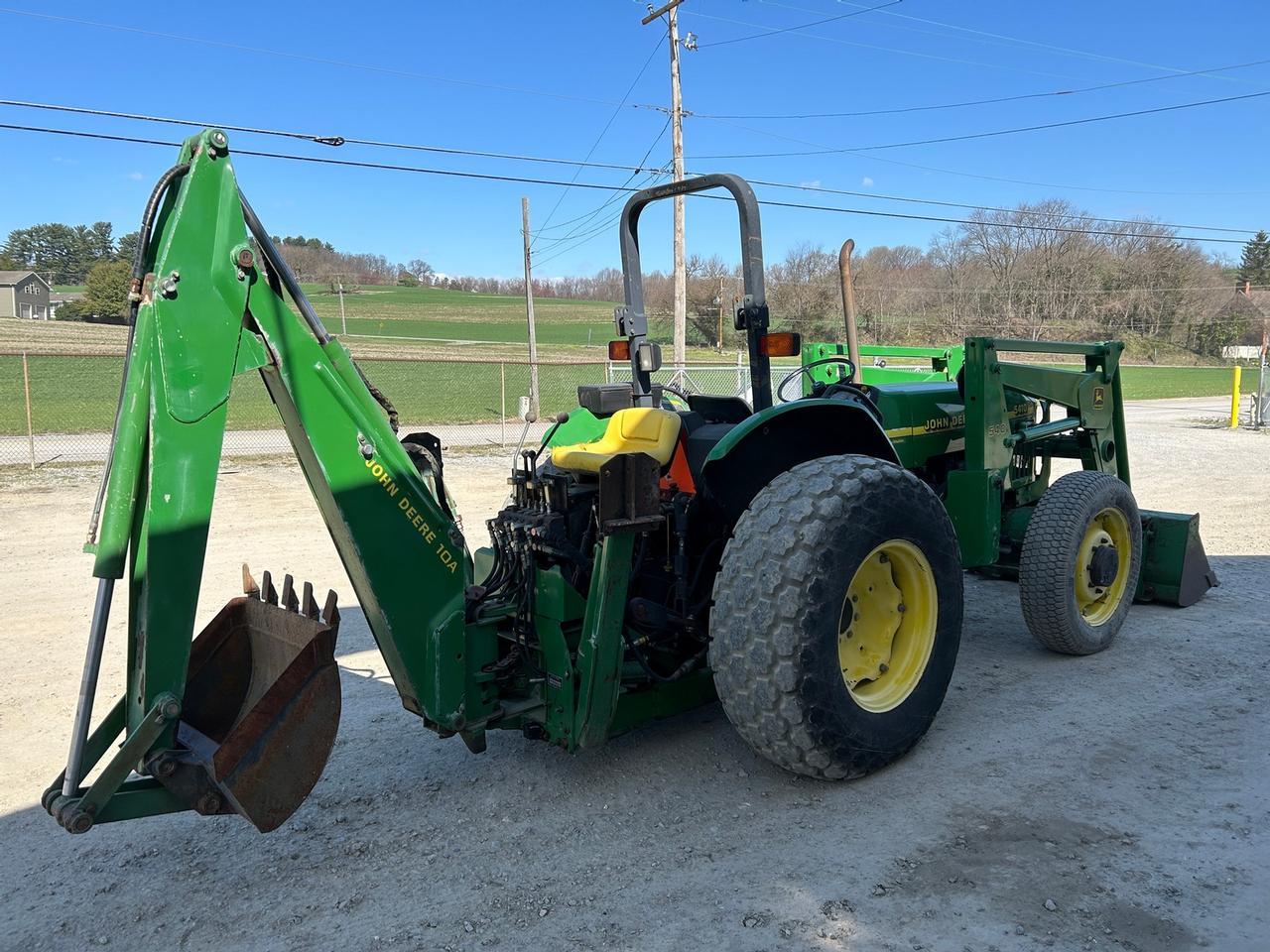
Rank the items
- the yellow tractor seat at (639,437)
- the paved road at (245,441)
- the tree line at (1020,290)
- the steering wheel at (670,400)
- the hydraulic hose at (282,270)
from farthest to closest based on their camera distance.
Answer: the tree line at (1020,290)
the paved road at (245,441)
the steering wheel at (670,400)
the yellow tractor seat at (639,437)
the hydraulic hose at (282,270)

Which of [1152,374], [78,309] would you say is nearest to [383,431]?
[1152,374]

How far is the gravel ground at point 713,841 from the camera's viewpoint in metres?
2.59

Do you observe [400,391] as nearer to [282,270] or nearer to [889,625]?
[889,625]

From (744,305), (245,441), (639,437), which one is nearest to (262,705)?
(639,437)

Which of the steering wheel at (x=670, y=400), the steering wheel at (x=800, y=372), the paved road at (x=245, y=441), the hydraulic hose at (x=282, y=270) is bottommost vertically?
the paved road at (x=245, y=441)

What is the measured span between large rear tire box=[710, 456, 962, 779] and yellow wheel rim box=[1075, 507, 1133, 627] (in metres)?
1.69

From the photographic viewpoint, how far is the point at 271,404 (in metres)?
13.9

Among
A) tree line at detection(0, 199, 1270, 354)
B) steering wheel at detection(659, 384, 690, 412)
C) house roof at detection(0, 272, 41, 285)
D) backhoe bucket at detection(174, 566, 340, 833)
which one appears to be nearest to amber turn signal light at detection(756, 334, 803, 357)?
steering wheel at detection(659, 384, 690, 412)

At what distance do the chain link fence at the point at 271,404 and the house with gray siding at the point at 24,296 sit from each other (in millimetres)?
44606

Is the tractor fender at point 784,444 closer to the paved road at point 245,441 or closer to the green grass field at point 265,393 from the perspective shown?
the green grass field at point 265,393

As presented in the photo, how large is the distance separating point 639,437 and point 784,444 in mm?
609

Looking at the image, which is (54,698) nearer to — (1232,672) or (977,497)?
(977,497)

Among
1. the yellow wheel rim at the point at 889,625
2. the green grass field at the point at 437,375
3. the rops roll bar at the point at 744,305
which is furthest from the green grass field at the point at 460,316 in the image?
the yellow wheel rim at the point at 889,625

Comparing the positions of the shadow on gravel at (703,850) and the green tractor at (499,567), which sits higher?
the green tractor at (499,567)
